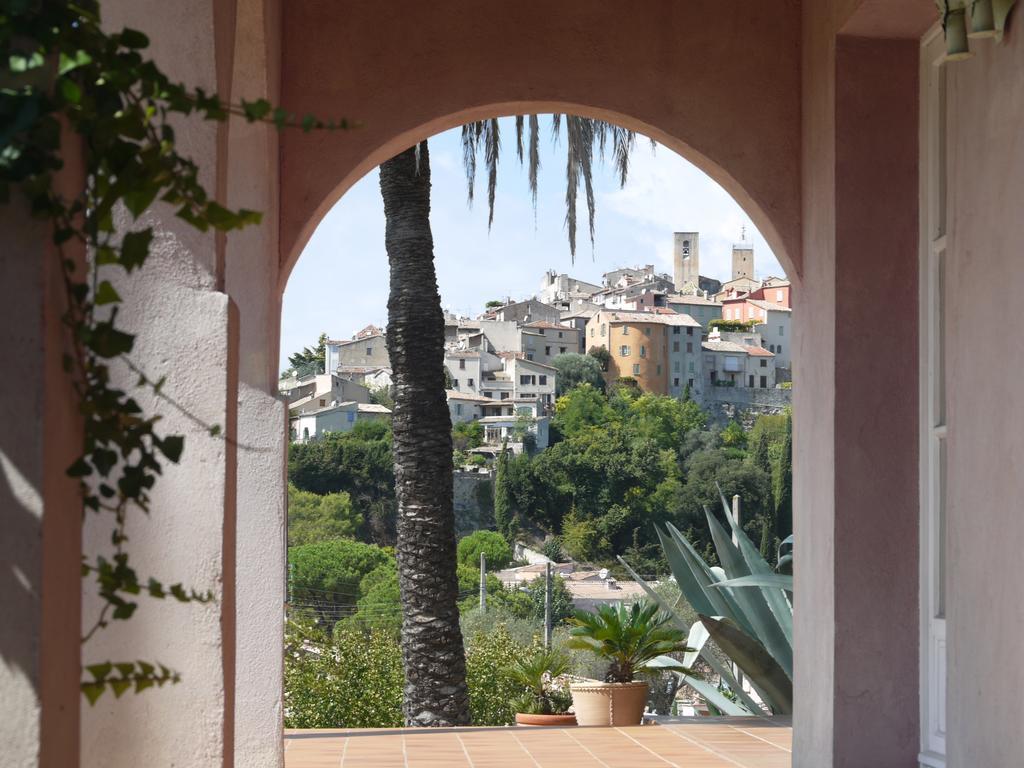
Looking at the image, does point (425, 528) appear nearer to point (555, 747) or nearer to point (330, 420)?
point (555, 747)

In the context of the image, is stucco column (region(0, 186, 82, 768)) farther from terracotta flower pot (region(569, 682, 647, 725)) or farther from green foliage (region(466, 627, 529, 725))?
green foliage (region(466, 627, 529, 725))

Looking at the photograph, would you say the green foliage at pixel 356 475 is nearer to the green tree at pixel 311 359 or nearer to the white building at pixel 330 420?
the white building at pixel 330 420

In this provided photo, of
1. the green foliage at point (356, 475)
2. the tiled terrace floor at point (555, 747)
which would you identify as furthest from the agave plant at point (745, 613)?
the green foliage at point (356, 475)

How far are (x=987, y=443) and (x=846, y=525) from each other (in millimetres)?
1134

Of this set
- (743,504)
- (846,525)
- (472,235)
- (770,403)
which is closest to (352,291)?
(472,235)

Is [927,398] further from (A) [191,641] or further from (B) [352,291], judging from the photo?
(B) [352,291]

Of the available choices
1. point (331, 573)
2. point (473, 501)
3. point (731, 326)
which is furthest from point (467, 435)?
point (731, 326)

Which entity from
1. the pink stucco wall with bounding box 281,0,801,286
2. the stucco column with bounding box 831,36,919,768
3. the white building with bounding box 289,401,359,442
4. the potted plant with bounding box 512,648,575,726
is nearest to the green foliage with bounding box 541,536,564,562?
the white building with bounding box 289,401,359,442

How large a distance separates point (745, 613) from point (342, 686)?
9.09 metres

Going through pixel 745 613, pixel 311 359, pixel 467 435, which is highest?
pixel 311 359

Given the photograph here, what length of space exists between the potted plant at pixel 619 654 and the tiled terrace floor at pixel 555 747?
60 centimetres

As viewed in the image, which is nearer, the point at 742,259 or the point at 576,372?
the point at 576,372

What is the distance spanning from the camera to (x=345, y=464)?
173 ft

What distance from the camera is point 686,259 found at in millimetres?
106938
